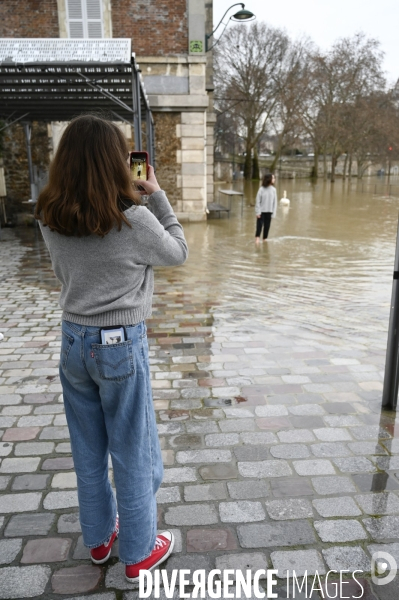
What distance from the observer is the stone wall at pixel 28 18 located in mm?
14992

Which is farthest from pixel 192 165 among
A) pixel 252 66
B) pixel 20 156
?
pixel 252 66

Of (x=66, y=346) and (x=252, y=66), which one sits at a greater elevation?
(x=252, y=66)

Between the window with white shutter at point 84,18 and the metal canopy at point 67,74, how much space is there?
379cm

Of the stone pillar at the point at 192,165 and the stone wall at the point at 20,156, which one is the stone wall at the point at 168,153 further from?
the stone wall at the point at 20,156

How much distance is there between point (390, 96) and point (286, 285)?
45.5 meters

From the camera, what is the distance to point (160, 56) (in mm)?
15586

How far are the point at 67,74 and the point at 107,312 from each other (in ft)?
28.8

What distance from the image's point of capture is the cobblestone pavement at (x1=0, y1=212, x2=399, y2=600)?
2447 millimetres

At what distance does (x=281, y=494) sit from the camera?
292cm

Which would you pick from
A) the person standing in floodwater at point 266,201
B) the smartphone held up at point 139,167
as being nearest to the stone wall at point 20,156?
the person standing in floodwater at point 266,201

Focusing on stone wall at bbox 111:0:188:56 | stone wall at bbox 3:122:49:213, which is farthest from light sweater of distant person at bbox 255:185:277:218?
stone wall at bbox 3:122:49:213

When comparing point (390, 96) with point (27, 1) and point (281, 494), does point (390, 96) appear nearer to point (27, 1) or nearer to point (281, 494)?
point (27, 1)

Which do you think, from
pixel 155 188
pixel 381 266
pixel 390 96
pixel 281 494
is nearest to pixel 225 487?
pixel 281 494

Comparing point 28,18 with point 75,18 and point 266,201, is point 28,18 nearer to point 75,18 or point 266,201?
point 75,18
